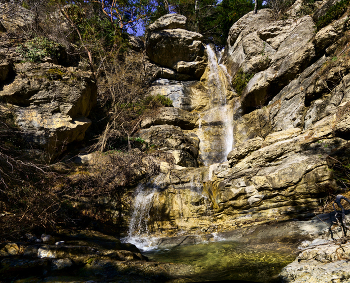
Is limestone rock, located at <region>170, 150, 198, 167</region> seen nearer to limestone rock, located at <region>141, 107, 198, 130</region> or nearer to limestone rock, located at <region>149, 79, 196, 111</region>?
limestone rock, located at <region>141, 107, 198, 130</region>

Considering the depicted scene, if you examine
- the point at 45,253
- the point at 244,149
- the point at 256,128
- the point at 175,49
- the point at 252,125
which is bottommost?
the point at 45,253

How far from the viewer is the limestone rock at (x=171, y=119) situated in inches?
542

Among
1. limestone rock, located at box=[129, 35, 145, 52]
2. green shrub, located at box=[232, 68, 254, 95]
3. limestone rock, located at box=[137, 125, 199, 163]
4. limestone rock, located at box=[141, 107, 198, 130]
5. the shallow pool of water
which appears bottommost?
the shallow pool of water

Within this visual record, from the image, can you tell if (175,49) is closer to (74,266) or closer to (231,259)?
(231,259)

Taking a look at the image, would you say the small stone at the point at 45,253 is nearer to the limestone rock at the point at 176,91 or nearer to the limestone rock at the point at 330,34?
the limestone rock at the point at 330,34

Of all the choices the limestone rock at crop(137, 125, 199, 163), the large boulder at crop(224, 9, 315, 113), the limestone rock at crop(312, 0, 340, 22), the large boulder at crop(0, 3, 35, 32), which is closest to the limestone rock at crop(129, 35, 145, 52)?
the large boulder at crop(0, 3, 35, 32)

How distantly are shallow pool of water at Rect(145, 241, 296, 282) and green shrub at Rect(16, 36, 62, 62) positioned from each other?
9.27 metres

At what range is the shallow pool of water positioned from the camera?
4.04 m

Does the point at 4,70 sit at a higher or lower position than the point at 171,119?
higher

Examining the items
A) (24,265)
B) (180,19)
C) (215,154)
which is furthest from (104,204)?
(180,19)

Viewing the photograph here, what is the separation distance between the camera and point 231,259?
4.91 m

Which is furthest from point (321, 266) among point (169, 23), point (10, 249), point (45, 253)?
point (169, 23)

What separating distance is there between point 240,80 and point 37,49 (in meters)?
10.7

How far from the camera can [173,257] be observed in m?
5.70
